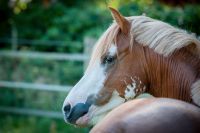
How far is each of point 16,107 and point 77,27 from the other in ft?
11.9

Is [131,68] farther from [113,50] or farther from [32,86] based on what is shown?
[32,86]

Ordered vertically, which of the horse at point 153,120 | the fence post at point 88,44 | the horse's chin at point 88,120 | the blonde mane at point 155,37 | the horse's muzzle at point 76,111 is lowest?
the fence post at point 88,44

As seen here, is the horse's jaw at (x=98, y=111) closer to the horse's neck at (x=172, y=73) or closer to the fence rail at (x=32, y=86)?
the horse's neck at (x=172, y=73)

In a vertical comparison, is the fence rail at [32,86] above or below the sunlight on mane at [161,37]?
below

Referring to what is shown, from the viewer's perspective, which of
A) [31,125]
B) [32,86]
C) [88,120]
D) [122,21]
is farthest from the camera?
[32,86]

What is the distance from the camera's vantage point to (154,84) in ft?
11.2

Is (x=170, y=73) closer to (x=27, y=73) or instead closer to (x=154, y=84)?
(x=154, y=84)

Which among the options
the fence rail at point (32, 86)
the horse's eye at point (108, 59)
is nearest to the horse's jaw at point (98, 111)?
the horse's eye at point (108, 59)

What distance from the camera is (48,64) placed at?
32.1ft

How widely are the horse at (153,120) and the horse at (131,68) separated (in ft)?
3.83

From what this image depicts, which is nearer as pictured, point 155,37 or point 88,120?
point 155,37

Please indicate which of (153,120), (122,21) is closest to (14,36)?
(122,21)

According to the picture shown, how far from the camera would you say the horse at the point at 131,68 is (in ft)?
10.8

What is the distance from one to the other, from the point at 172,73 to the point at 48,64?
260 inches
